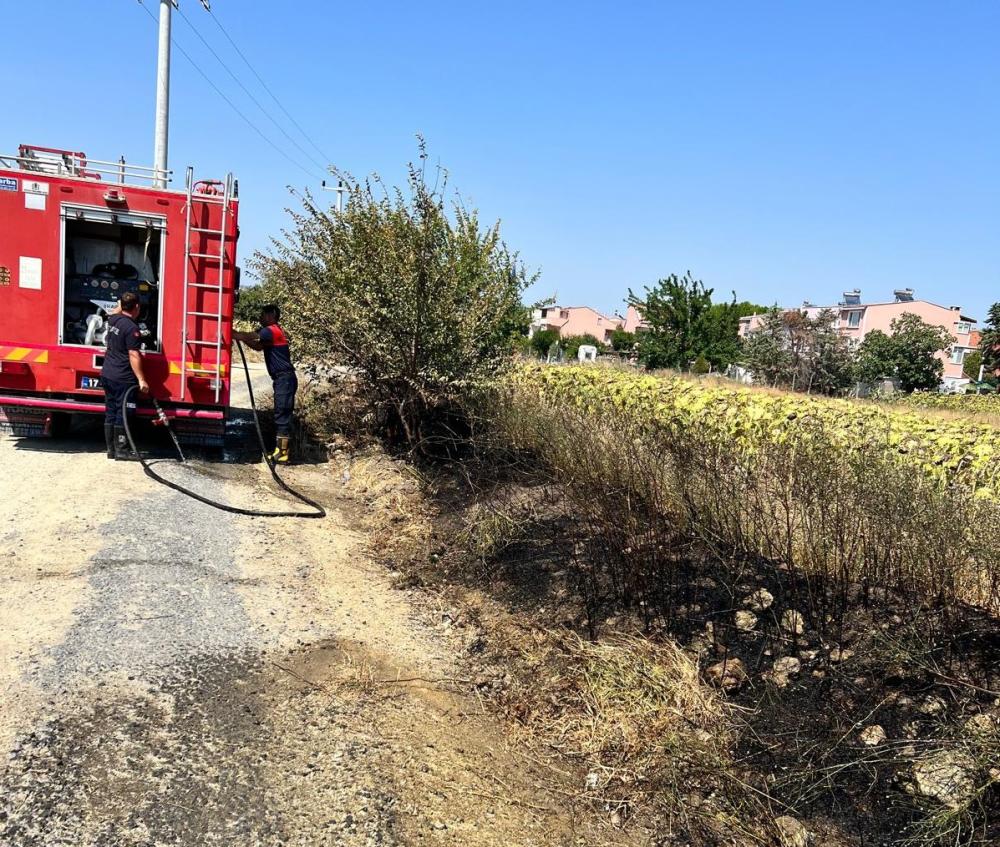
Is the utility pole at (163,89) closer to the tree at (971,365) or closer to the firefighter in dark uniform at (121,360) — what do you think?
the firefighter in dark uniform at (121,360)

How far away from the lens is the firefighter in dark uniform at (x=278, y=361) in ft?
30.3

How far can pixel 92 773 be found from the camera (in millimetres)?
2969

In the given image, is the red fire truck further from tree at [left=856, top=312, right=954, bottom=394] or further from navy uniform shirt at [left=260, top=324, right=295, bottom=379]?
tree at [left=856, top=312, right=954, bottom=394]

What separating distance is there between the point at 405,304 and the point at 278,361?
201 centimetres

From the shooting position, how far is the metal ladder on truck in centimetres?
849

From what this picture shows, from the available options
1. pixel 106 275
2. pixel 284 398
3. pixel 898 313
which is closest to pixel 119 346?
pixel 106 275

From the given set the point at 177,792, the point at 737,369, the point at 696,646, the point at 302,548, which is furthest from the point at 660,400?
the point at 737,369

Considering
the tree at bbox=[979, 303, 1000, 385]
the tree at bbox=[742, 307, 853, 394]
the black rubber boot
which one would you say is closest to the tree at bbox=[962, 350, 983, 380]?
the tree at bbox=[979, 303, 1000, 385]

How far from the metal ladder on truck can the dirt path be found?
2.88 meters

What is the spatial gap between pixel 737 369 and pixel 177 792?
36.8m

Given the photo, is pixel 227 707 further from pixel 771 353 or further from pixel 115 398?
pixel 771 353

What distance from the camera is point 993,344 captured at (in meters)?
47.3

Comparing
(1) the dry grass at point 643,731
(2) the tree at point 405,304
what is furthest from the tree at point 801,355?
(1) the dry grass at point 643,731

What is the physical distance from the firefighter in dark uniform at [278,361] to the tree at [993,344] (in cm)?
5026
